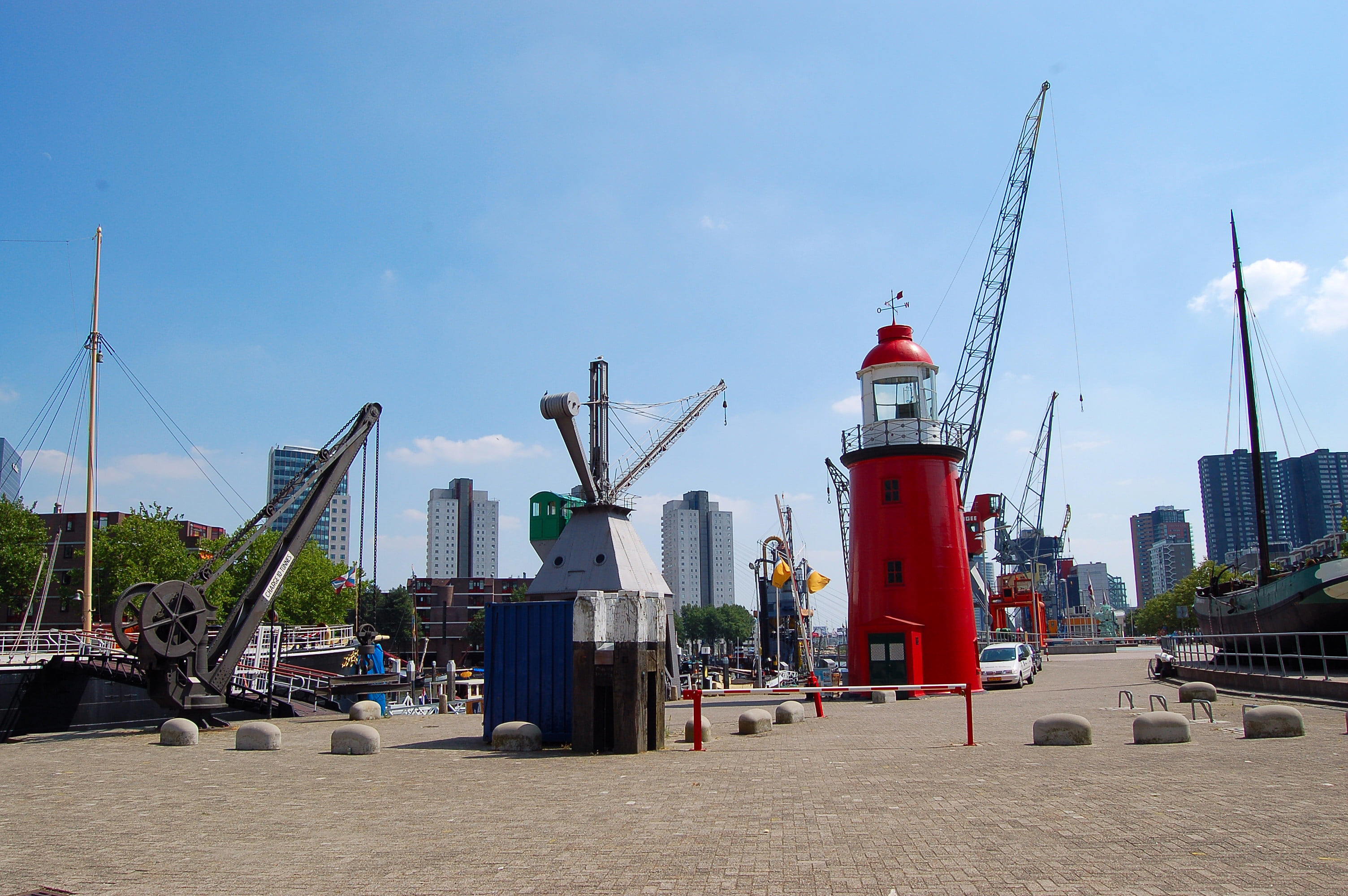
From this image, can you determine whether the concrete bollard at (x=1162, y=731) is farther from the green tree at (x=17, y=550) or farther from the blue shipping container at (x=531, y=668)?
the green tree at (x=17, y=550)

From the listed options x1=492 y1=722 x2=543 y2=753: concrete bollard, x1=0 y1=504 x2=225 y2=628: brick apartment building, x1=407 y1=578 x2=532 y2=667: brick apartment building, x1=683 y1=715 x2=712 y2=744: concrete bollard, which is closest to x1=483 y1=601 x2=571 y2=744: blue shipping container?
x1=492 y1=722 x2=543 y2=753: concrete bollard

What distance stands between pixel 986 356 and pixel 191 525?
291 feet

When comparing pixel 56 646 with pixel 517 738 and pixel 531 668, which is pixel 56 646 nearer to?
pixel 531 668

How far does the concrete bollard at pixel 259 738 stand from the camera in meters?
17.7

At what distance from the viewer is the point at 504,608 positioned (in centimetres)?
1764

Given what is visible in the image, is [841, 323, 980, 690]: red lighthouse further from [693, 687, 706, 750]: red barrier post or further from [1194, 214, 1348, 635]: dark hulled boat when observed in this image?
[693, 687, 706, 750]: red barrier post

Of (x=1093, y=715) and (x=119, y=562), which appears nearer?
(x=1093, y=715)

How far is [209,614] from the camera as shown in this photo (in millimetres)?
25078

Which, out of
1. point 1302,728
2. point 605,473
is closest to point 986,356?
point 605,473

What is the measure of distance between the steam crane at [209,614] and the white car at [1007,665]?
77.2ft

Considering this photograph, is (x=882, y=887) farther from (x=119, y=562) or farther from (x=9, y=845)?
(x=119, y=562)

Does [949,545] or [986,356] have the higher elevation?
[986,356]

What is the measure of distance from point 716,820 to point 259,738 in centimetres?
1231

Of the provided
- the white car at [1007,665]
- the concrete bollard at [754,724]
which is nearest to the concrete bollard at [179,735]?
the concrete bollard at [754,724]
